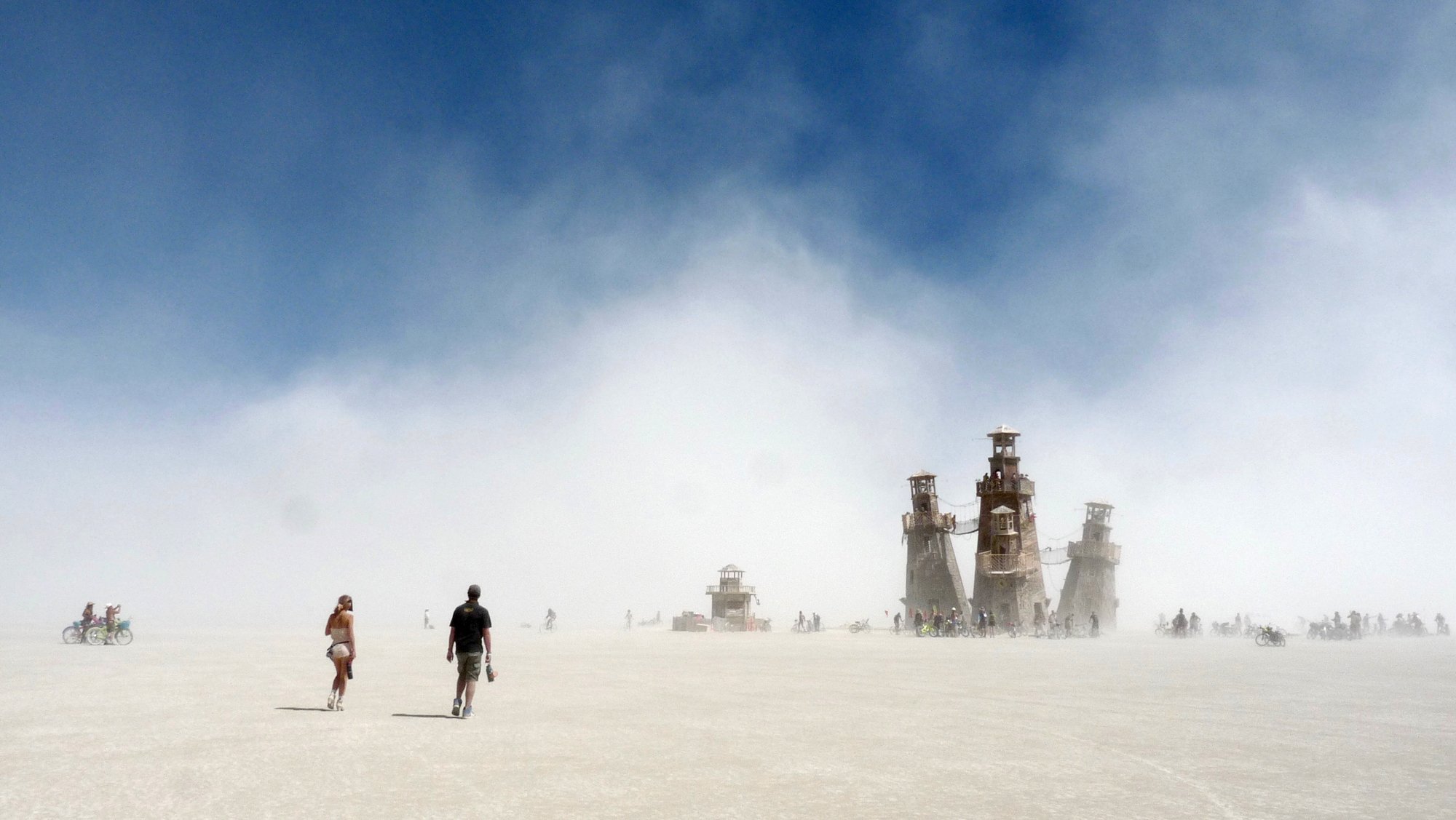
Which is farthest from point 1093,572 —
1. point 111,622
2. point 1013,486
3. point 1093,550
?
point 111,622

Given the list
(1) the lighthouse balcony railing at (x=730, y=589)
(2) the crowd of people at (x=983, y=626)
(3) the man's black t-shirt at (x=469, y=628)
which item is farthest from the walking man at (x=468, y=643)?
(1) the lighthouse balcony railing at (x=730, y=589)

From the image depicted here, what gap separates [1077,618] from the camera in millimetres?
68438

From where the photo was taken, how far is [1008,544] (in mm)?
58000

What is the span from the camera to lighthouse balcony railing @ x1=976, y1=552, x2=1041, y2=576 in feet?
187

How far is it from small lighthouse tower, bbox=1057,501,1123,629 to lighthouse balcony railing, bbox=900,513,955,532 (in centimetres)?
1298

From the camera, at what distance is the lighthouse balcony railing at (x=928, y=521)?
63.5m

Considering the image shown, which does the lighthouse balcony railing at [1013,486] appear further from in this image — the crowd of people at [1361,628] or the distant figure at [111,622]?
the distant figure at [111,622]

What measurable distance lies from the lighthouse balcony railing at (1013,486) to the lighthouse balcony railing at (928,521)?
15.8ft

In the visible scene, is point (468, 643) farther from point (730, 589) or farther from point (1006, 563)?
point (730, 589)

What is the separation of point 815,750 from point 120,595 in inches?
6869

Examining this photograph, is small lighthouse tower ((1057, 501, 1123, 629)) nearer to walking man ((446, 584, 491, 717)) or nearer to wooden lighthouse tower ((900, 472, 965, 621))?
wooden lighthouse tower ((900, 472, 965, 621))

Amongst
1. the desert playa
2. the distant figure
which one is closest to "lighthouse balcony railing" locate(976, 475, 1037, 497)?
the desert playa

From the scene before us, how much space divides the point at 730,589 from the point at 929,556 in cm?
1485

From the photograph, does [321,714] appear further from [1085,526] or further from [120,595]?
[120,595]
